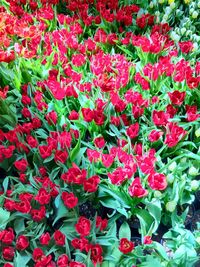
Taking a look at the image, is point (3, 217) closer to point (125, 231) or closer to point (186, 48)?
point (125, 231)

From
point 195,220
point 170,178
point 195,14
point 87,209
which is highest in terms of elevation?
point 195,14

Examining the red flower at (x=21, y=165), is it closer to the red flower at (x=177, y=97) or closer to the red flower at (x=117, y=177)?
the red flower at (x=117, y=177)

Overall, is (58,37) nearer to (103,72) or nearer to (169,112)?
(103,72)

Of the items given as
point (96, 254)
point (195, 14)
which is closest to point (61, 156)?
point (96, 254)

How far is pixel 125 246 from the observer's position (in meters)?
1.36

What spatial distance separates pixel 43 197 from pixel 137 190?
31 cm

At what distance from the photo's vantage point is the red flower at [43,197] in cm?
144

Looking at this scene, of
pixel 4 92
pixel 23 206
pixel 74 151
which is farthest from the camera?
pixel 4 92

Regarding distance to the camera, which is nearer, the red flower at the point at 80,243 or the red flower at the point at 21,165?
the red flower at the point at 80,243

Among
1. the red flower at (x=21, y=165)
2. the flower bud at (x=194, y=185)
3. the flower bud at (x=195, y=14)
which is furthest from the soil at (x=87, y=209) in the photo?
the flower bud at (x=195, y=14)

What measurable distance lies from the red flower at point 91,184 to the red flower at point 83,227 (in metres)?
0.12

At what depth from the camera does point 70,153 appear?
1.63 meters

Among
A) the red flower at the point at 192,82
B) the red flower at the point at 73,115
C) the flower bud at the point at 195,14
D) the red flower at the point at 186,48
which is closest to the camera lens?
the red flower at the point at 73,115

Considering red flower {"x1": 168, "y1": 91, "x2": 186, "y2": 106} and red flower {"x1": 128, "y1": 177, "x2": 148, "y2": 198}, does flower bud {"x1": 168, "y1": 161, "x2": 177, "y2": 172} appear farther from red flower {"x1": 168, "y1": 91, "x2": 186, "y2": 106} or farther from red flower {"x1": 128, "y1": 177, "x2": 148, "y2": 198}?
red flower {"x1": 168, "y1": 91, "x2": 186, "y2": 106}
